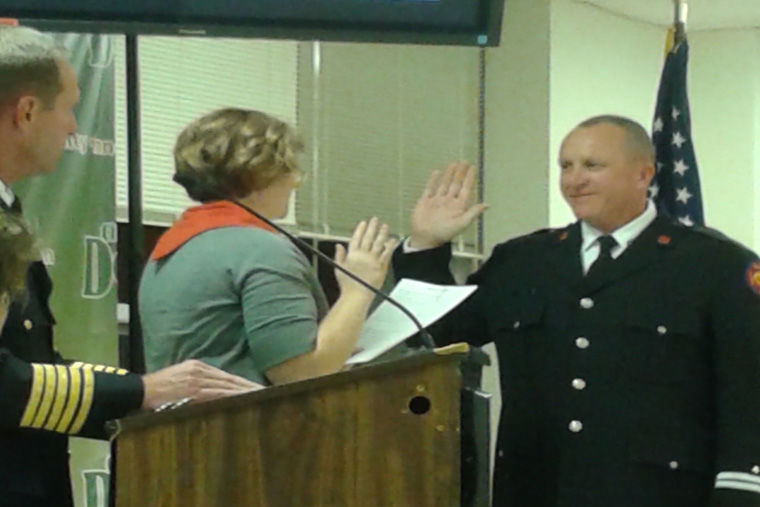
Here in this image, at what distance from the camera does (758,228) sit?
16.6 feet

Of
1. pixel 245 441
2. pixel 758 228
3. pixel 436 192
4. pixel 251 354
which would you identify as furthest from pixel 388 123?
pixel 245 441

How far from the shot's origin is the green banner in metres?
3.01

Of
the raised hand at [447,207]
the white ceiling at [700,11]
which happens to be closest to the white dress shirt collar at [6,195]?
the raised hand at [447,207]

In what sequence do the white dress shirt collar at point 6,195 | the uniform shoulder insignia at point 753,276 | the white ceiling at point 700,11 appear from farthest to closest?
the white ceiling at point 700,11 → the uniform shoulder insignia at point 753,276 → the white dress shirt collar at point 6,195

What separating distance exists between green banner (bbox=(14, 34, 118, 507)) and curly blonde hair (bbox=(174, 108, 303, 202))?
1.15 m

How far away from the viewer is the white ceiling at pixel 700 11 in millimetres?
4789

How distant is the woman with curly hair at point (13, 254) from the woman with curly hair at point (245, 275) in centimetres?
39

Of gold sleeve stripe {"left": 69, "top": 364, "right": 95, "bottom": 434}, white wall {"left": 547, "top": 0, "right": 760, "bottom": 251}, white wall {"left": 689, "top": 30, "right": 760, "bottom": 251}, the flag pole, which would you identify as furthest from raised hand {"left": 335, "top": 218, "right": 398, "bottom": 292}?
white wall {"left": 689, "top": 30, "right": 760, "bottom": 251}

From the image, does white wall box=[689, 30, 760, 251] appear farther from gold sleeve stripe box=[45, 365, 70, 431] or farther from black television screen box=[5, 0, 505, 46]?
gold sleeve stripe box=[45, 365, 70, 431]

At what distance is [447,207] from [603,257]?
0.31m

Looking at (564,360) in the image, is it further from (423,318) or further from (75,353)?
(75,353)

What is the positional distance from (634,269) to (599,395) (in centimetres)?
25

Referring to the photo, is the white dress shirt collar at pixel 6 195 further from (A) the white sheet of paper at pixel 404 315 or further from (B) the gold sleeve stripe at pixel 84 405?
(A) the white sheet of paper at pixel 404 315

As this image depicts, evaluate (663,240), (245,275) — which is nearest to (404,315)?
(245,275)
